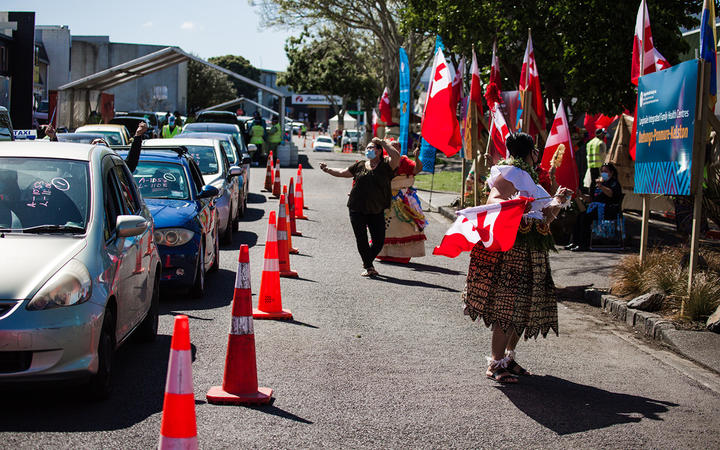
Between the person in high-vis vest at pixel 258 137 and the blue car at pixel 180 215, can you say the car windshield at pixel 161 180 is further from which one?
the person in high-vis vest at pixel 258 137

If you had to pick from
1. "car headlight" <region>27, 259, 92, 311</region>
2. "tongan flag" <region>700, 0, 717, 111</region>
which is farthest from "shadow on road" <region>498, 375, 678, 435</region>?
"tongan flag" <region>700, 0, 717, 111</region>

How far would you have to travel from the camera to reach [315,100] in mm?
147250

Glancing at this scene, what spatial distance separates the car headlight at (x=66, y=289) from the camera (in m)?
5.36

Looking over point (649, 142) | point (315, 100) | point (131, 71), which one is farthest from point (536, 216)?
point (315, 100)

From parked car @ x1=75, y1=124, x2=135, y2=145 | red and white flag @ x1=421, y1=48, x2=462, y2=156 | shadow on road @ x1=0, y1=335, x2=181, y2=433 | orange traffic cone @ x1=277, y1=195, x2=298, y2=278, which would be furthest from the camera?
parked car @ x1=75, y1=124, x2=135, y2=145

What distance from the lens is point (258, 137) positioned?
3538 cm

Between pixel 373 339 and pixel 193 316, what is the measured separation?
6.14 feet

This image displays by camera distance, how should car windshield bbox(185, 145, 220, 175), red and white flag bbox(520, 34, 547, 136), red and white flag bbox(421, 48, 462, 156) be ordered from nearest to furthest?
red and white flag bbox(520, 34, 547, 136)
car windshield bbox(185, 145, 220, 175)
red and white flag bbox(421, 48, 462, 156)

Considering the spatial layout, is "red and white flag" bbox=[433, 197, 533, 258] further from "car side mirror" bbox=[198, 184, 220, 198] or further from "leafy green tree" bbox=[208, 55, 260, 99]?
"leafy green tree" bbox=[208, 55, 260, 99]

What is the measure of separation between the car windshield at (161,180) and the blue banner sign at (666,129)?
215 inches

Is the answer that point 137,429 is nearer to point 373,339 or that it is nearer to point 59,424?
point 59,424

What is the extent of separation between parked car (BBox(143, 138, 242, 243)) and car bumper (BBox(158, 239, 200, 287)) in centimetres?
414

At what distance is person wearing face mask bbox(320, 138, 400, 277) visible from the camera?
12.1 metres

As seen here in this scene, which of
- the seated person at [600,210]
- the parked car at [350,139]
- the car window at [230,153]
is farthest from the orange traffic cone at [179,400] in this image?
the parked car at [350,139]
